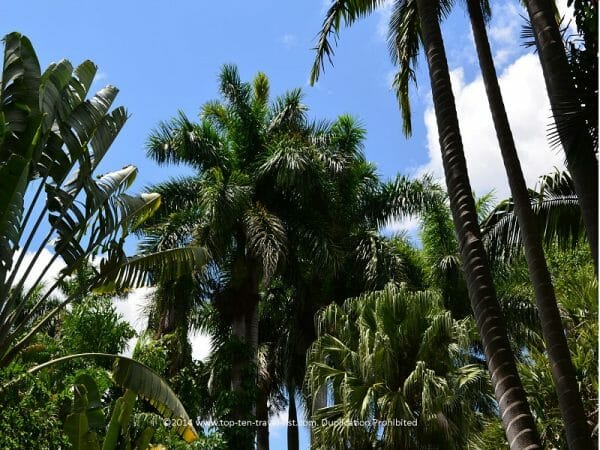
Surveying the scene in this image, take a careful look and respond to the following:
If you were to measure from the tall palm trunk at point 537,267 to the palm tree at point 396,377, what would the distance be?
427cm

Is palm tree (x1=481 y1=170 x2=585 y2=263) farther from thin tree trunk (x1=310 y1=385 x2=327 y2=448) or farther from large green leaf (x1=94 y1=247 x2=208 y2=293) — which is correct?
large green leaf (x1=94 y1=247 x2=208 y2=293)

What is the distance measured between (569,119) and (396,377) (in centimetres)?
771

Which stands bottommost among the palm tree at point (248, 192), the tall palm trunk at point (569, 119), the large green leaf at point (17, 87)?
the tall palm trunk at point (569, 119)

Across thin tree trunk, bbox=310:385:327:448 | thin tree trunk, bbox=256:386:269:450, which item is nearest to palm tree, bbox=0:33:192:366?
thin tree trunk, bbox=310:385:327:448

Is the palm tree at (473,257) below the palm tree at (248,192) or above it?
below

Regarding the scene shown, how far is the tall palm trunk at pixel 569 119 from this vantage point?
20.4 feet

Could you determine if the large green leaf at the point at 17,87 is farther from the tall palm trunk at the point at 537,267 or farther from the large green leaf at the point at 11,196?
the tall palm trunk at the point at 537,267

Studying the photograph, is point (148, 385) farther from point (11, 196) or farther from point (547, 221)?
point (547, 221)

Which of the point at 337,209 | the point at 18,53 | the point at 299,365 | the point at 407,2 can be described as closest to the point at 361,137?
the point at 337,209

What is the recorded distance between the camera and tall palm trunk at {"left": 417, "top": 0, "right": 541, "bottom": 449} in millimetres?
6754

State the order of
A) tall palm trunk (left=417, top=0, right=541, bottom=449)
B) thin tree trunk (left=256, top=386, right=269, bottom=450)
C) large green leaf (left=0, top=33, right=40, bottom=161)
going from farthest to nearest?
1. thin tree trunk (left=256, top=386, right=269, bottom=450)
2. large green leaf (left=0, top=33, right=40, bottom=161)
3. tall palm trunk (left=417, top=0, right=541, bottom=449)

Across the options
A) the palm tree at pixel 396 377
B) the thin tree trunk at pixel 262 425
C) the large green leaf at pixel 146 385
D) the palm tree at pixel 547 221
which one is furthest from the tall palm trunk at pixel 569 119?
the thin tree trunk at pixel 262 425

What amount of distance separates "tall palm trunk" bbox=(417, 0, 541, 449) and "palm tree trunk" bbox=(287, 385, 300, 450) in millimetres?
15666

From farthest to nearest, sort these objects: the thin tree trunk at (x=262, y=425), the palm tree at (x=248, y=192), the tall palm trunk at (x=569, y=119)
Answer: the thin tree trunk at (x=262, y=425), the palm tree at (x=248, y=192), the tall palm trunk at (x=569, y=119)
